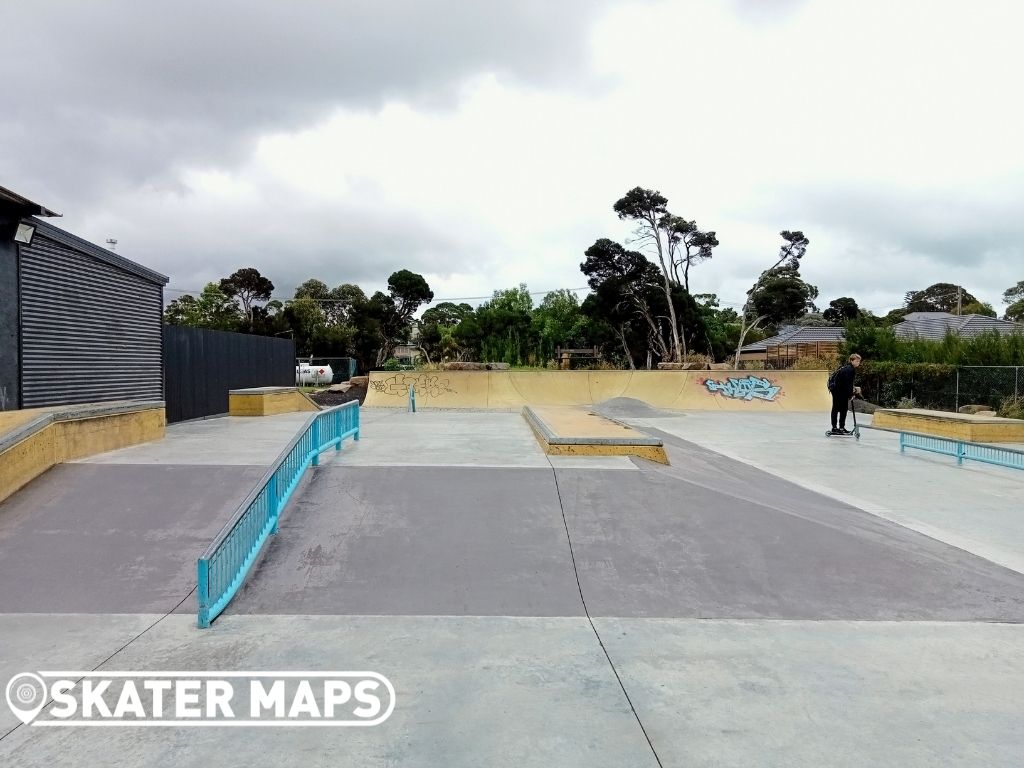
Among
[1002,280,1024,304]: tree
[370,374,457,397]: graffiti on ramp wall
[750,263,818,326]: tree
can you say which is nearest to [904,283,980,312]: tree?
[1002,280,1024,304]: tree

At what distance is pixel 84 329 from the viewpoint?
10539 millimetres

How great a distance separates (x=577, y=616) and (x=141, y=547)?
12.0ft

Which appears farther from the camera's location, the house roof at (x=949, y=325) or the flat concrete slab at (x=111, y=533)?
the house roof at (x=949, y=325)

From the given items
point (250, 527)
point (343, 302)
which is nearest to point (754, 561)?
point (250, 527)

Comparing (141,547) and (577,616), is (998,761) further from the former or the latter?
(141,547)

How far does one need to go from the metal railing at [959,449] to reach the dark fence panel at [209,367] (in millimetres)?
14514

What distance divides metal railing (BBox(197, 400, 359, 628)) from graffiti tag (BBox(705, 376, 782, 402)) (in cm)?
1909

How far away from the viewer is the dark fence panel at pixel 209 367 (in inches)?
539

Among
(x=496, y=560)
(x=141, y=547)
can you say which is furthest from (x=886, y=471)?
(x=141, y=547)

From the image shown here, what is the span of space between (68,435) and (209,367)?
27.8 ft

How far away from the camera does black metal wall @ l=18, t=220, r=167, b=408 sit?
9.30 m

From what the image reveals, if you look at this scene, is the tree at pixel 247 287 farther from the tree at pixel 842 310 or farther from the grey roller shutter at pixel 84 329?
the tree at pixel 842 310

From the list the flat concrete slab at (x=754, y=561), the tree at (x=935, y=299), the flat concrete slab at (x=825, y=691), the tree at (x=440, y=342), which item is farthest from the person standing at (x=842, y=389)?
the tree at (x=935, y=299)

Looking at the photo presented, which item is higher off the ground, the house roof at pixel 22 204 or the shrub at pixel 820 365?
the house roof at pixel 22 204
